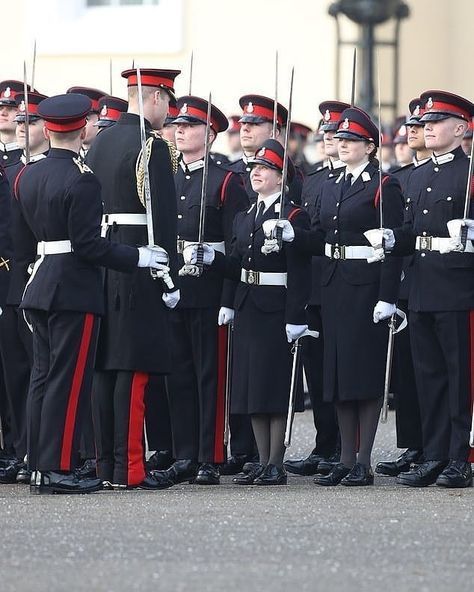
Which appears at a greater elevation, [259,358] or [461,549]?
[259,358]

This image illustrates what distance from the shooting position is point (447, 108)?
1038 cm

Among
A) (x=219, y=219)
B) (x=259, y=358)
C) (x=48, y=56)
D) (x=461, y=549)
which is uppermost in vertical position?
(x=48, y=56)

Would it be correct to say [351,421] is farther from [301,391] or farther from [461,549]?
[461,549]

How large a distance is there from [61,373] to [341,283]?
63.8 inches

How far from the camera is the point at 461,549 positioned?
794cm

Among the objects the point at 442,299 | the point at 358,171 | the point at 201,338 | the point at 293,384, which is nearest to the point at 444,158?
the point at 358,171

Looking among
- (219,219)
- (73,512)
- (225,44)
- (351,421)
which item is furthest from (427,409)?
(225,44)

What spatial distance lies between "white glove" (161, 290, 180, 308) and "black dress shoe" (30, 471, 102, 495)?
903 mm

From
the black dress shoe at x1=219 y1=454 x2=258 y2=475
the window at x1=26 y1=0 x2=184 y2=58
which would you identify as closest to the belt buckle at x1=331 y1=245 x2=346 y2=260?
the black dress shoe at x1=219 y1=454 x2=258 y2=475

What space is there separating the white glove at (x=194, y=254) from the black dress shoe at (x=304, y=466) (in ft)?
4.38

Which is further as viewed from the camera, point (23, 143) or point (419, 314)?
point (23, 143)

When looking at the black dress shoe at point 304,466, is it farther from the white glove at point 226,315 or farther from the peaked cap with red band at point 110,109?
the peaked cap with red band at point 110,109

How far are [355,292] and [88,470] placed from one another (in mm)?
1590

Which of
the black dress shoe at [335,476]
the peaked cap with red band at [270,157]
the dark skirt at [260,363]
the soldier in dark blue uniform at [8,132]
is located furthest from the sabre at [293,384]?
the soldier in dark blue uniform at [8,132]
